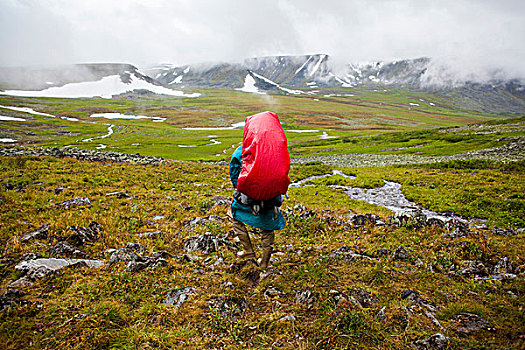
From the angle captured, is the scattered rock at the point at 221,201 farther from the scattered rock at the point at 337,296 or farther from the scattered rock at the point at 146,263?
the scattered rock at the point at 337,296

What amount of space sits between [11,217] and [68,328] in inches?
266

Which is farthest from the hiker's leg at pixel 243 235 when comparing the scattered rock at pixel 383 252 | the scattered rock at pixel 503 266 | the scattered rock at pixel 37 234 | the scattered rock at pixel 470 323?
the scattered rock at pixel 503 266

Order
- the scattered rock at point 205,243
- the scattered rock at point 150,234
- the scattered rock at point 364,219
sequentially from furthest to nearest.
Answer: the scattered rock at point 364,219
the scattered rock at point 150,234
the scattered rock at point 205,243

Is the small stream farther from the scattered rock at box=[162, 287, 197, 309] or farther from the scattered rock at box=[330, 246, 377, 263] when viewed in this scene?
the scattered rock at box=[162, 287, 197, 309]

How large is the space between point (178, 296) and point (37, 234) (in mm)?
4942

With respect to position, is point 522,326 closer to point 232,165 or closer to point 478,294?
point 478,294

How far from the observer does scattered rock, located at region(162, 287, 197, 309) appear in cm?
499

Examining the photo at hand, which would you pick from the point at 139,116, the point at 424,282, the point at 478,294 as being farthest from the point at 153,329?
the point at 139,116

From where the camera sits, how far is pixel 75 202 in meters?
10.0

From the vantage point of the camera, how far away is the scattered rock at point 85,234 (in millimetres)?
6934

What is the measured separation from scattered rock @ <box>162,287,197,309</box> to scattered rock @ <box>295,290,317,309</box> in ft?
7.23

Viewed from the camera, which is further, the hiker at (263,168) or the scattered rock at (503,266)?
the scattered rock at (503,266)

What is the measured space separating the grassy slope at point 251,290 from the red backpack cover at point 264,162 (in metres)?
2.20

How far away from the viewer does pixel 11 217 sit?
8195 millimetres
